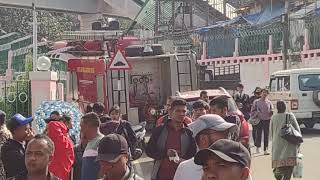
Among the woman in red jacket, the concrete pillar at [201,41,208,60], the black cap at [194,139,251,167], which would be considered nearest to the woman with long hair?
the woman in red jacket

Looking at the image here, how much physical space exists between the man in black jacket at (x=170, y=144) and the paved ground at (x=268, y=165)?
548cm

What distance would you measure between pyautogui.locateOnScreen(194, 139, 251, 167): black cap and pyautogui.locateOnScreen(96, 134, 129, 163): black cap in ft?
2.77

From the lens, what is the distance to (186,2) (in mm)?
41031

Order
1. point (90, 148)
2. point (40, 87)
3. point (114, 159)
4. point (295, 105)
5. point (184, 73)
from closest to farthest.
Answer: point (114, 159) → point (90, 148) → point (40, 87) → point (184, 73) → point (295, 105)

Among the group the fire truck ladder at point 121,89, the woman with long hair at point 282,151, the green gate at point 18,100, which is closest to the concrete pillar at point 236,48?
the fire truck ladder at point 121,89

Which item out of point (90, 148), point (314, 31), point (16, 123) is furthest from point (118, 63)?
point (314, 31)

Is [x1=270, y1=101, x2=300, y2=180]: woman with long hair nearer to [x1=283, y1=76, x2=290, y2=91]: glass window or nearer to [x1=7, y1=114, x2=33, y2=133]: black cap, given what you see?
[x1=7, y1=114, x2=33, y2=133]: black cap

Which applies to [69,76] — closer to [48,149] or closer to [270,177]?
[270,177]

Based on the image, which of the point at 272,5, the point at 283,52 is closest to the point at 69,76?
the point at 283,52

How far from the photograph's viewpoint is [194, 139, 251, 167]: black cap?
2.90 meters

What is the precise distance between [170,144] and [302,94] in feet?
44.1

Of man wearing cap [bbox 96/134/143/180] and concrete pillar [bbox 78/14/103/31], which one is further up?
concrete pillar [bbox 78/14/103/31]

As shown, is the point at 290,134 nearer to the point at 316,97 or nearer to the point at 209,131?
the point at 209,131

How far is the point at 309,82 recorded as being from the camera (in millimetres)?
19047
